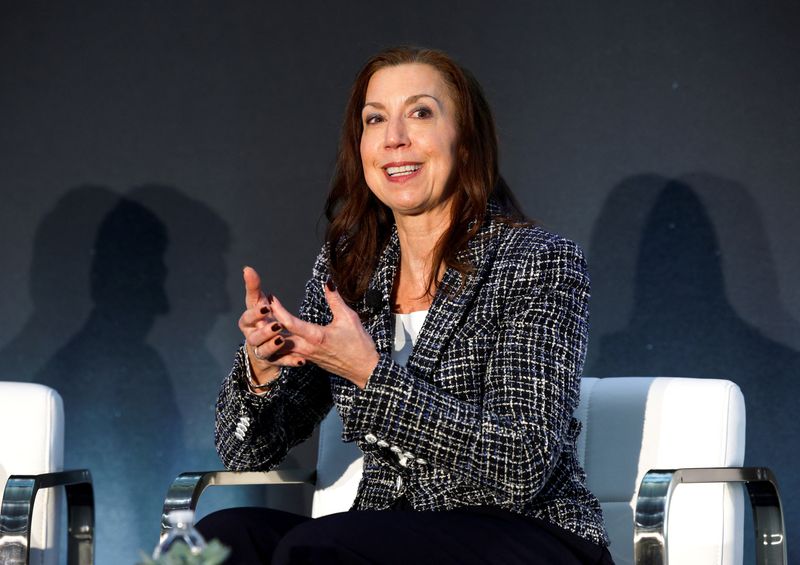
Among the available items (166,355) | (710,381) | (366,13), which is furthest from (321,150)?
(710,381)

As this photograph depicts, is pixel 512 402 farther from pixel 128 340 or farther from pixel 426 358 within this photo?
pixel 128 340

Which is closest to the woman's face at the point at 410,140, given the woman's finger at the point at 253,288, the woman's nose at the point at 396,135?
the woman's nose at the point at 396,135

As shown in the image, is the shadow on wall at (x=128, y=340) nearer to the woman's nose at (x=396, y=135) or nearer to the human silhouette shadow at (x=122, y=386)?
the human silhouette shadow at (x=122, y=386)

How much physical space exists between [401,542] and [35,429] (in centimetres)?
119

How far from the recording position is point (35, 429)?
95.5 inches

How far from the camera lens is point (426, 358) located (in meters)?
1.85

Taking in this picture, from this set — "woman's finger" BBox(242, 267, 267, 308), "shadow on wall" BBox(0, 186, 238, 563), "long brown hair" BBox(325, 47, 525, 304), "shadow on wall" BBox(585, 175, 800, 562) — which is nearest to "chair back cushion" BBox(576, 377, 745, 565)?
"long brown hair" BBox(325, 47, 525, 304)

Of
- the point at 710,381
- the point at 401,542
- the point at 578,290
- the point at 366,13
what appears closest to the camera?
the point at 401,542

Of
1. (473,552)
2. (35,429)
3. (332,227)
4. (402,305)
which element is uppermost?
(332,227)

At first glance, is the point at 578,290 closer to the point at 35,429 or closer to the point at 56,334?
the point at 35,429

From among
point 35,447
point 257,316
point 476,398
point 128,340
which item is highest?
point 128,340

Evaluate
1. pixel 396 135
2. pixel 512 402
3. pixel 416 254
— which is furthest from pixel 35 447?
pixel 512 402

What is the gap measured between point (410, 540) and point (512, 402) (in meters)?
0.29

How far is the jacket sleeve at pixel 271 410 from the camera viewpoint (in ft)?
6.51
